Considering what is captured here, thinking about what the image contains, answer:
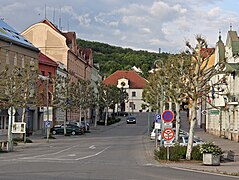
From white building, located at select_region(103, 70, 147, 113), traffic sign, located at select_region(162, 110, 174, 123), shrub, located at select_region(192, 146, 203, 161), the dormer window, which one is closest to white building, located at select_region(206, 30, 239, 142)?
shrub, located at select_region(192, 146, 203, 161)

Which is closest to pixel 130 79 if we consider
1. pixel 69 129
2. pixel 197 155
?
pixel 69 129

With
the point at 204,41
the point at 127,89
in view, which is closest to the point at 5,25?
the point at 204,41

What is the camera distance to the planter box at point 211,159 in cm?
2706

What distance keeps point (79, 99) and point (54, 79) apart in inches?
480

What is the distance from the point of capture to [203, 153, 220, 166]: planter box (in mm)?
27062

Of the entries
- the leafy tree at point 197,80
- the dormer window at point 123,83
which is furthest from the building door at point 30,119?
the dormer window at point 123,83

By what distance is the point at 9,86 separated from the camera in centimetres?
4422

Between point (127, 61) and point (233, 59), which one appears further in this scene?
point (127, 61)

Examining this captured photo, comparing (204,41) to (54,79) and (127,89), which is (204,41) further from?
(127,89)

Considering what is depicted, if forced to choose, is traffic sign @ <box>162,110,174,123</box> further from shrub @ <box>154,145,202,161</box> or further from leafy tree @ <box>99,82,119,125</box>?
leafy tree @ <box>99,82,119,125</box>

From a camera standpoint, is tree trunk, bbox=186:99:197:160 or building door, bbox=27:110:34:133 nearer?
tree trunk, bbox=186:99:197:160

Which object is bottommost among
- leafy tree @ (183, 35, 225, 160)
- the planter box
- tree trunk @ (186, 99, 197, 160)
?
the planter box

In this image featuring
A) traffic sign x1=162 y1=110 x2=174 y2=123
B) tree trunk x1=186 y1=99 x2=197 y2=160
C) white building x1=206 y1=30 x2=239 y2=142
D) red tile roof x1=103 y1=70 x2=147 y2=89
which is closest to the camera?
tree trunk x1=186 y1=99 x2=197 y2=160

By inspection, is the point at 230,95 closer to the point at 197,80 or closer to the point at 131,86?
the point at 197,80
